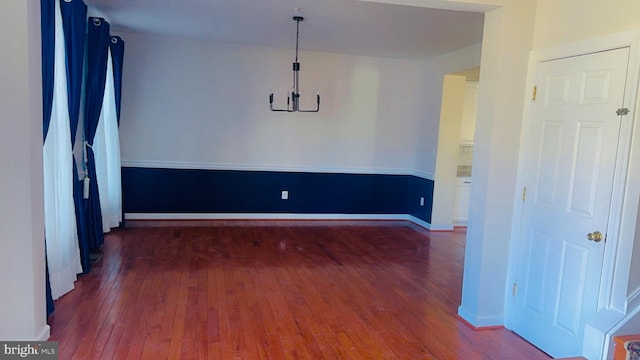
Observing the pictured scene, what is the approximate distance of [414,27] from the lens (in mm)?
4523

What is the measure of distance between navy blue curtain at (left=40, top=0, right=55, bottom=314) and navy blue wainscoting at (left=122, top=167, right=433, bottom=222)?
2981 millimetres

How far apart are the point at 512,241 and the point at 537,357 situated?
795 mm

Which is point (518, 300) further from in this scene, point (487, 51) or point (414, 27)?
point (414, 27)

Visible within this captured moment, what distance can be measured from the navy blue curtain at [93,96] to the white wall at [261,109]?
1278mm

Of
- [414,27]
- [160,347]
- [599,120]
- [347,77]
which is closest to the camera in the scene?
[599,120]

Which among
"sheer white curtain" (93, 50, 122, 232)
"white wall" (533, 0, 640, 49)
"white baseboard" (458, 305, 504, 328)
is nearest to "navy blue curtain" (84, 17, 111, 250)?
"sheer white curtain" (93, 50, 122, 232)

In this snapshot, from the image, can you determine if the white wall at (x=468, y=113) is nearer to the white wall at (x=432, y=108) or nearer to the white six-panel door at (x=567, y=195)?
the white wall at (x=432, y=108)

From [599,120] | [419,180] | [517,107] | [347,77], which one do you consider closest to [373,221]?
[419,180]

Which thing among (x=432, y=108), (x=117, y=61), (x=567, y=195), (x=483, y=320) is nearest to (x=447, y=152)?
(x=432, y=108)

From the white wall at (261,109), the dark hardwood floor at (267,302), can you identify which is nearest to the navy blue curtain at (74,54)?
the dark hardwood floor at (267,302)

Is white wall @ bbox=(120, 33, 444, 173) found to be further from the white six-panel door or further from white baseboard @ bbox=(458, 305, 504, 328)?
white baseboard @ bbox=(458, 305, 504, 328)

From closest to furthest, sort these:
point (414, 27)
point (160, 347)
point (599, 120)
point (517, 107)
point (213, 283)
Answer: point (599, 120)
point (160, 347)
point (517, 107)
point (213, 283)
point (414, 27)

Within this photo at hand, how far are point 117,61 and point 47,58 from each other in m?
2.49

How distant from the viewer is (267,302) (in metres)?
3.43
